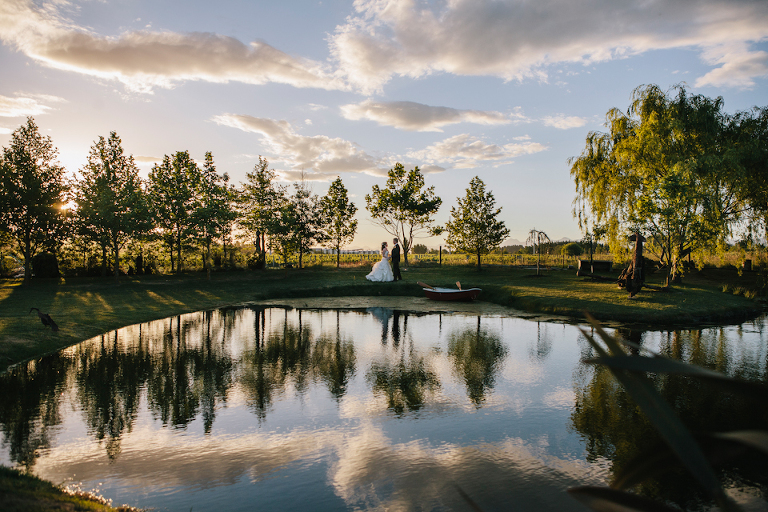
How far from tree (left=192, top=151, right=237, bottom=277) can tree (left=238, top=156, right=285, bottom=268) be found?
1.32 meters

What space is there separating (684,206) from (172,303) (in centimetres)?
2507

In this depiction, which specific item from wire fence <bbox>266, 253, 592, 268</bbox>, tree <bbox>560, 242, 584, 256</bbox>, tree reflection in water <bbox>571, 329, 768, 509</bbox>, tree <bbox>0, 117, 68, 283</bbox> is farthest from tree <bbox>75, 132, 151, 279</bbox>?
tree <bbox>560, 242, 584, 256</bbox>

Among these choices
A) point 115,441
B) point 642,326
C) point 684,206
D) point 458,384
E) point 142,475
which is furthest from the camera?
point 684,206

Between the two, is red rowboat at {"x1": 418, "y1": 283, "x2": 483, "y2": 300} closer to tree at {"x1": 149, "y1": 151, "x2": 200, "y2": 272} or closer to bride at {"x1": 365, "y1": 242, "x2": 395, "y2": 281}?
bride at {"x1": 365, "y1": 242, "x2": 395, "y2": 281}

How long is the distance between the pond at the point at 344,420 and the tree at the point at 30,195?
22.1 meters

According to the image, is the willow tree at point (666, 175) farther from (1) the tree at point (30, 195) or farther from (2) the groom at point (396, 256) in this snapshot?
(1) the tree at point (30, 195)

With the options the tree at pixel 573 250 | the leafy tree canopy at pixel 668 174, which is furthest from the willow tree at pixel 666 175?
the tree at pixel 573 250

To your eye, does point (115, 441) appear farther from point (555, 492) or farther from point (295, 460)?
point (555, 492)

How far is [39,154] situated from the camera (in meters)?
30.6

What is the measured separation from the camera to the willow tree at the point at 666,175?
21.3 metres

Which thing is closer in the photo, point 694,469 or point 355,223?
point 694,469

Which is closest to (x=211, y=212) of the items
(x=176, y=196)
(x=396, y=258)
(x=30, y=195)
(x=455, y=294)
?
(x=176, y=196)

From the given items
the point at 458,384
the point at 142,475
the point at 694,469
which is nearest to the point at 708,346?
the point at 458,384

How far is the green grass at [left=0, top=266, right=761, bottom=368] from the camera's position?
1427 centimetres
